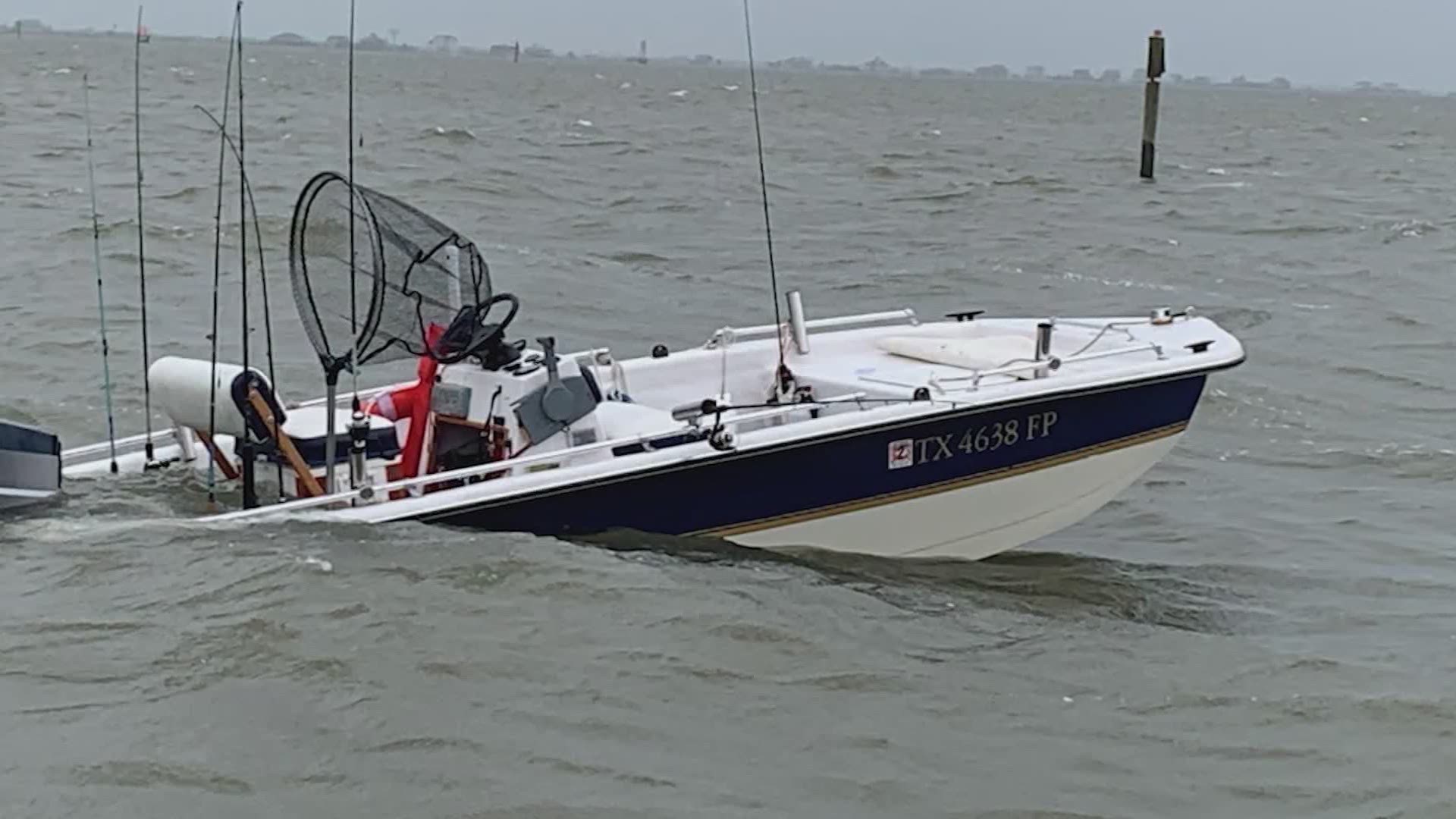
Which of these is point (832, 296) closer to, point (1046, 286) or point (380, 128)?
point (1046, 286)

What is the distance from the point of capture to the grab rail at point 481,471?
672 centimetres

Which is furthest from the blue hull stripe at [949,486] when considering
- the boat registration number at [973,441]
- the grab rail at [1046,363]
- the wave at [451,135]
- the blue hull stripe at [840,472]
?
the wave at [451,135]

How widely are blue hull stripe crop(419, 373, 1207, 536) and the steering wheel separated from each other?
29.0 inches

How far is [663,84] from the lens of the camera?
107m

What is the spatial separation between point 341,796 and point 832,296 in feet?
42.2

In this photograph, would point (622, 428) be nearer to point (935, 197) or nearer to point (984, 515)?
point (984, 515)

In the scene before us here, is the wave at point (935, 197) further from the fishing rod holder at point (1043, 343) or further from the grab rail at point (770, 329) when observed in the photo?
the fishing rod holder at point (1043, 343)

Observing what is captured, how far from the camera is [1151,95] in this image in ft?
105

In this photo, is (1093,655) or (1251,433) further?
(1251,433)

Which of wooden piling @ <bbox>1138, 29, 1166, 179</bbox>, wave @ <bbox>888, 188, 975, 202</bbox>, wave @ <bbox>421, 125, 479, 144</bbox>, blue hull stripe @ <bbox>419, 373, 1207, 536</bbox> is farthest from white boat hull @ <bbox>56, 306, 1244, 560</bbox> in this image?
wave @ <bbox>421, 125, 479, 144</bbox>

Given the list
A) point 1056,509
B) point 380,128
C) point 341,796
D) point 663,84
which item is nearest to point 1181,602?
point 1056,509

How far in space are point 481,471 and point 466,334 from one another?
742 millimetres

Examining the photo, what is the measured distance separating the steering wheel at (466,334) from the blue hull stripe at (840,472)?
29.0 inches

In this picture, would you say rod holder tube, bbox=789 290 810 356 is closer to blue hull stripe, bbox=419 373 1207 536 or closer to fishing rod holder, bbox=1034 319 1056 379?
fishing rod holder, bbox=1034 319 1056 379
